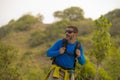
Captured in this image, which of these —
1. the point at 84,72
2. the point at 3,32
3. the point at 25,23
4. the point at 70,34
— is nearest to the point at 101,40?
the point at 84,72

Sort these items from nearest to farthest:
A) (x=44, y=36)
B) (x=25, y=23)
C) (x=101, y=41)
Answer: (x=101, y=41) → (x=44, y=36) → (x=25, y=23)

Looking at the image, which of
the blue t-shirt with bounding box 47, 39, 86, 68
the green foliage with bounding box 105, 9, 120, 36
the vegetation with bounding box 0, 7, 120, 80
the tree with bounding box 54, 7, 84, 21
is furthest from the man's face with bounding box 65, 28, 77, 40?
the tree with bounding box 54, 7, 84, 21

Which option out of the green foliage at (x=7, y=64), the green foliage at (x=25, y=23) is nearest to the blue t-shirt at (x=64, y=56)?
the green foliage at (x=7, y=64)

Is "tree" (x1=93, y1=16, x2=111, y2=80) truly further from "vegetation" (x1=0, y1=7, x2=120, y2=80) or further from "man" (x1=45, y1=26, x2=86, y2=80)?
"man" (x1=45, y1=26, x2=86, y2=80)

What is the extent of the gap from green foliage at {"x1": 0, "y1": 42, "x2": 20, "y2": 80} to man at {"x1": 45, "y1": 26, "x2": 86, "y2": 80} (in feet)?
32.6

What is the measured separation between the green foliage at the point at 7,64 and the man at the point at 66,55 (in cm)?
993

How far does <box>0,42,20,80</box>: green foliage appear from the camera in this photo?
1681 centimetres

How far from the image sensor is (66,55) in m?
6.88

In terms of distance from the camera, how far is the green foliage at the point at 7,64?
16.8 metres

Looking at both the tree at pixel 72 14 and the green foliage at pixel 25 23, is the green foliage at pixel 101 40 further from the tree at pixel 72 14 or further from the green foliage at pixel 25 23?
the green foliage at pixel 25 23

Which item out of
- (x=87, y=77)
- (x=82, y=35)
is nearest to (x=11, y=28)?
(x=82, y=35)

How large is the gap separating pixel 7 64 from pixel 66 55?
11154 mm

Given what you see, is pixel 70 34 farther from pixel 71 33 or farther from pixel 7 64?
pixel 7 64

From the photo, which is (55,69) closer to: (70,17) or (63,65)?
(63,65)
